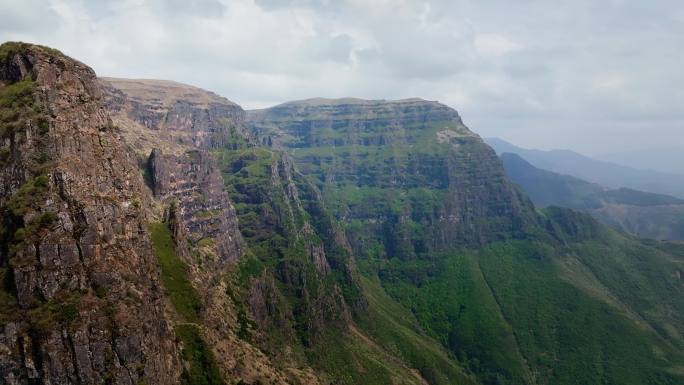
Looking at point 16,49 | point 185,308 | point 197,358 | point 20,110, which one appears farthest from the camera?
point 185,308

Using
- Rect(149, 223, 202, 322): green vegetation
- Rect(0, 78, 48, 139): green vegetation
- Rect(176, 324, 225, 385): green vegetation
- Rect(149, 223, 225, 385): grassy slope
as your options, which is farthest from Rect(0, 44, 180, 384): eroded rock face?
Rect(149, 223, 202, 322): green vegetation

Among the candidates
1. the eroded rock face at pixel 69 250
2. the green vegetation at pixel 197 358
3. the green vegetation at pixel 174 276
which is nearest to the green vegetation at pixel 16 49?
the eroded rock face at pixel 69 250

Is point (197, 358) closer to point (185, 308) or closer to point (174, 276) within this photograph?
point (185, 308)

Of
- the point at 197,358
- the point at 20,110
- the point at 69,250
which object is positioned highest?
the point at 20,110

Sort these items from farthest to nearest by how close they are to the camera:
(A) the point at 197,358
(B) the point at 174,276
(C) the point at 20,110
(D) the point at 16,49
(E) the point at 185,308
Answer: (B) the point at 174,276 → (E) the point at 185,308 → (A) the point at 197,358 → (D) the point at 16,49 → (C) the point at 20,110

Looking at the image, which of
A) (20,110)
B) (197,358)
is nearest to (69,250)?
(20,110)

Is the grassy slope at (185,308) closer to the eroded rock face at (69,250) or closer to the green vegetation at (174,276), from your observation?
→ the green vegetation at (174,276)
